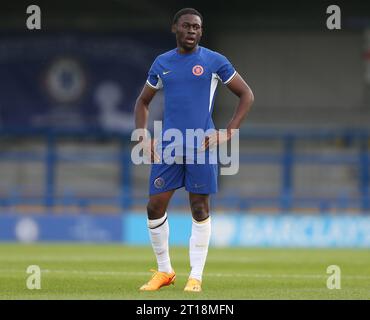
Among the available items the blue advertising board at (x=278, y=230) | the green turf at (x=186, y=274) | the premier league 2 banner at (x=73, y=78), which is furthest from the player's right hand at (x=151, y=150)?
the premier league 2 banner at (x=73, y=78)

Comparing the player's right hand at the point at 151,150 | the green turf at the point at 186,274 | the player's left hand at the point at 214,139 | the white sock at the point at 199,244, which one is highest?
the player's left hand at the point at 214,139

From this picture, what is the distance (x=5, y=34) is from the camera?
32.9 m

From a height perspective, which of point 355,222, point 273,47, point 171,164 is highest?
point 273,47

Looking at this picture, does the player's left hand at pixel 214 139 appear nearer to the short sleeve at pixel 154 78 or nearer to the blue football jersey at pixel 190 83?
the blue football jersey at pixel 190 83

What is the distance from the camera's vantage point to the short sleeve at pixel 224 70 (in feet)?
32.6

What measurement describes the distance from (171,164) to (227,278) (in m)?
2.08

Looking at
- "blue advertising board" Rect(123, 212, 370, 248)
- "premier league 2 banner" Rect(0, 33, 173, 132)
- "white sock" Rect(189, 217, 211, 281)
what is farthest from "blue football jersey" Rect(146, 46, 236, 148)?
"premier league 2 banner" Rect(0, 33, 173, 132)

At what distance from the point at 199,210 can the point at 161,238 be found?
18.0 inches

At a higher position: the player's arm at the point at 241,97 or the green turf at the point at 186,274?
the player's arm at the point at 241,97

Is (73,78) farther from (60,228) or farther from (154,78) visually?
(154,78)

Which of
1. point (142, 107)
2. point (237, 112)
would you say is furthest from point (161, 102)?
point (237, 112)

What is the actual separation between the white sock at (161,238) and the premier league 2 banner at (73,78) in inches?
860

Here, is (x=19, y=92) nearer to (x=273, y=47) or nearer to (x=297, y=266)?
(x=273, y=47)
